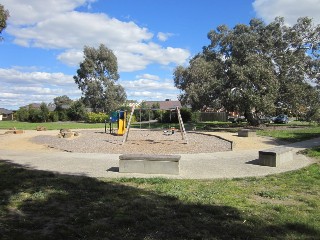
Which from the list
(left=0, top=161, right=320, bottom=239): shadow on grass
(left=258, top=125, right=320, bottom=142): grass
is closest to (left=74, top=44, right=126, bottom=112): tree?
(left=258, top=125, right=320, bottom=142): grass

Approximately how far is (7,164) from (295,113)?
26.0m

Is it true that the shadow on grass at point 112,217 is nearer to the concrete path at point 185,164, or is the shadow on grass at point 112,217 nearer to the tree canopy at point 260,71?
the concrete path at point 185,164

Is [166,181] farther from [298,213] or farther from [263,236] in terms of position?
[263,236]

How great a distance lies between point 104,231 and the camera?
479 centimetres

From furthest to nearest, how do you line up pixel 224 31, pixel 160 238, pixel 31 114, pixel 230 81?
pixel 31 114, pixel 224 31, pixel 230 81, pixel 160 238

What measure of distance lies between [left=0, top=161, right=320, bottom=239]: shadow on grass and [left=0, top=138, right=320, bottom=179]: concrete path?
2148 mm

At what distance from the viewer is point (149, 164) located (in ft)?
31.2

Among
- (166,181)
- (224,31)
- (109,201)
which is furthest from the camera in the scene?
(224,31)

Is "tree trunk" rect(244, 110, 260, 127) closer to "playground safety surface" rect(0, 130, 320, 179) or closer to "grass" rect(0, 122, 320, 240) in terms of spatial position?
"playground safety surface" rect(0, 130, 320, 179)

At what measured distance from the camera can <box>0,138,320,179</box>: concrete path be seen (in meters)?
9.51

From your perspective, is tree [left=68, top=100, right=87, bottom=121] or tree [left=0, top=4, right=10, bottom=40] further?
tree [left=68, top=100, right=87, bottom=121]

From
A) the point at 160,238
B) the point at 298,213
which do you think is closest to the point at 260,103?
the point at 298,213

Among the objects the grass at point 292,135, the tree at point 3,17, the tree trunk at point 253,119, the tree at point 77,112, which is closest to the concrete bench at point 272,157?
the grass at point 292,135

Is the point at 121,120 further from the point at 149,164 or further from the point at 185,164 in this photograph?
the point at 149,164
